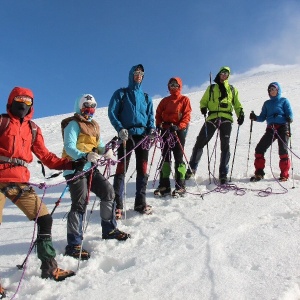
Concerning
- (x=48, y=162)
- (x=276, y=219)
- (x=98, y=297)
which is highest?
(x=48, y=162)

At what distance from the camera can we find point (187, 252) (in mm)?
3709

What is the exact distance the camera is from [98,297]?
3.02m

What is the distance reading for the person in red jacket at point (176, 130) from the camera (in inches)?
233

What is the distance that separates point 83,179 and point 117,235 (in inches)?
32.9

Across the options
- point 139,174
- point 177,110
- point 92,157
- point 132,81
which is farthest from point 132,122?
point 92,157

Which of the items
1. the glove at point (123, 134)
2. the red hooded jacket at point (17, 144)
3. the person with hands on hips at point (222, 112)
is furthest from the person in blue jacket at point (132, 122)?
the person with hands on hips at point (222, 112)

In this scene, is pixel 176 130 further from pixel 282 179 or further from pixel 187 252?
pixel 187 252

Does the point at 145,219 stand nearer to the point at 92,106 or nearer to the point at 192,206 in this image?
the point at 192,206

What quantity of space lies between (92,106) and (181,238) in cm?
200

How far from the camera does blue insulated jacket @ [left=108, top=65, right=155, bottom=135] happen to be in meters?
5.11

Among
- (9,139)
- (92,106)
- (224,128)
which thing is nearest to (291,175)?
(224,128)

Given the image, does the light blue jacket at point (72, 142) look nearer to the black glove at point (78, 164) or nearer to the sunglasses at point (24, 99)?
the black glove at point (78, 164)

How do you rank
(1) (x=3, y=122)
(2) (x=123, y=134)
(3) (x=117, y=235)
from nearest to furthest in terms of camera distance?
(1) (x=3, y=122), (3) (x=117, y=235), (2) (x=123, y=134)

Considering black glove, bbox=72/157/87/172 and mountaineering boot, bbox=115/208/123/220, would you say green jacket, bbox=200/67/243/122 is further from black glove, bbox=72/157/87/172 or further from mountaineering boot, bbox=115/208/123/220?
black glove, bbox=72/157/87/172
